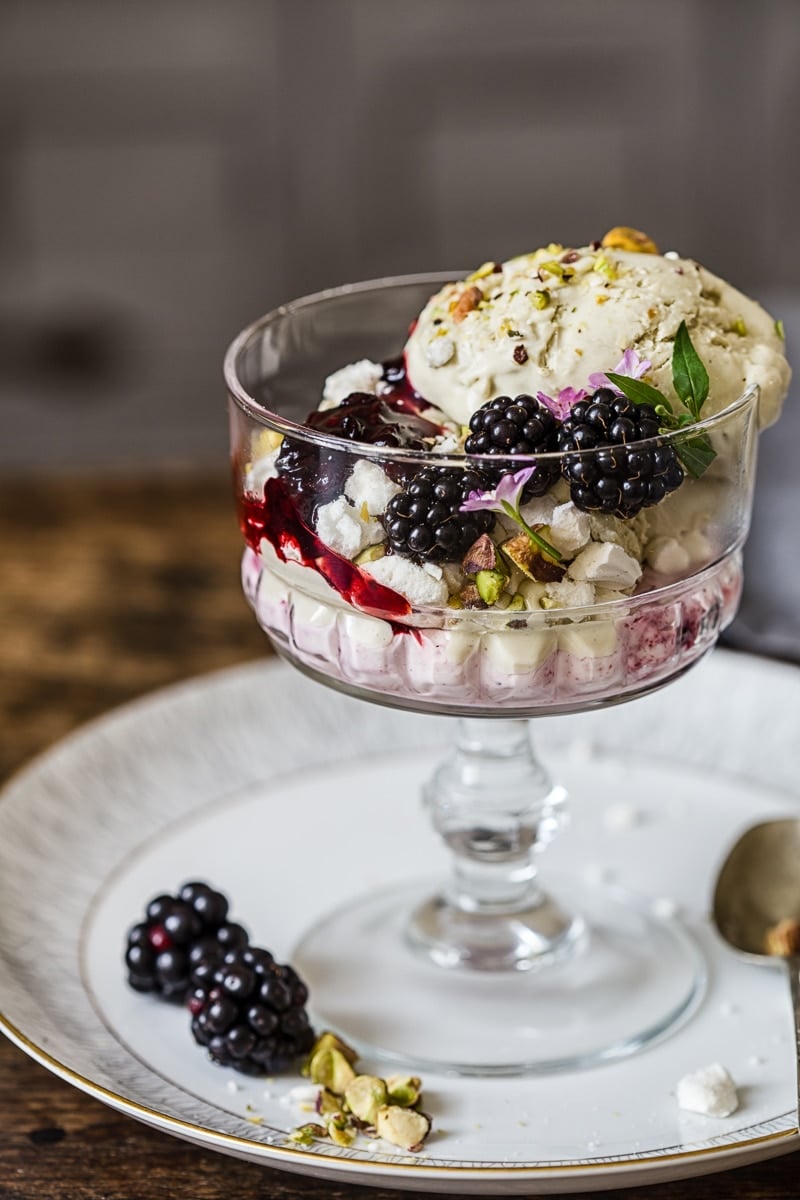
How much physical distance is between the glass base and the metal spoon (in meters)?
0.05

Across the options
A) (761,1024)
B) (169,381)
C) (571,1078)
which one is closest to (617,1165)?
(571,1078)

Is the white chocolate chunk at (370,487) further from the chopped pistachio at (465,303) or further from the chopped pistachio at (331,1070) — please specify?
the chopped pistachio at (331,1070)

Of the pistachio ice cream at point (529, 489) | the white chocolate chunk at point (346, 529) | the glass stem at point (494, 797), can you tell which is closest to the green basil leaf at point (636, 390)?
the pistachio ice cream at point (529, 489)

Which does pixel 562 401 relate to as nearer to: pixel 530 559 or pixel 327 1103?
pixel 530 559

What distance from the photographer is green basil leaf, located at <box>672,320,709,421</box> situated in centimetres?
113

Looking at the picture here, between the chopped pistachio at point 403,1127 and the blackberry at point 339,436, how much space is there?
45 centimetres

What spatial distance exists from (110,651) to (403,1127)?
99 centimetres

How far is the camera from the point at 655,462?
3.47 ft

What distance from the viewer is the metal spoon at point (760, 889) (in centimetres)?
138

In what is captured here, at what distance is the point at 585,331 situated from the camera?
3.85 feet

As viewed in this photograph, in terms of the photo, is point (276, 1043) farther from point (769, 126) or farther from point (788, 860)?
point (769, 126)

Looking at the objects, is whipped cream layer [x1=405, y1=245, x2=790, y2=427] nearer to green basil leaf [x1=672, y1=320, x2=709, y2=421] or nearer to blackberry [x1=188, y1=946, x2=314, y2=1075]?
green basil leaf [x1=672, y1=320, x2=709, y2=421]

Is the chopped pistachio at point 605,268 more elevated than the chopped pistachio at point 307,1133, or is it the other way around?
the chopped pistachio at point 605,268

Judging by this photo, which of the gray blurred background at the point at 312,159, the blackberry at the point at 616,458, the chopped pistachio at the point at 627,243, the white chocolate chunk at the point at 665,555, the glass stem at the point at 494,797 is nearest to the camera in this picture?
the blackberry at the point at 616,458
